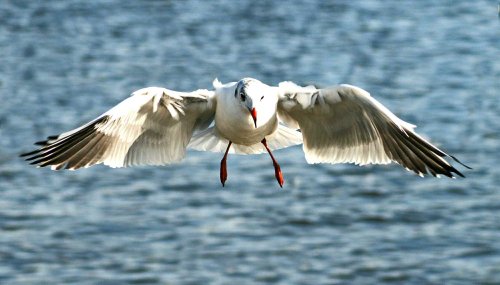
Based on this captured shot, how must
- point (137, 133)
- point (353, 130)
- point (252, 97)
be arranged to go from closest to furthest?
1. point (252, 97)
2. point (353, 130)
3. point (137, 133)

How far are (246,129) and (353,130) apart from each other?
117 cm

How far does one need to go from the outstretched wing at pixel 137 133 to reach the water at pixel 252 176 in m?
5.86

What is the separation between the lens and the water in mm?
17469

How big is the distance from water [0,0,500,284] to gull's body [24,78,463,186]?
19.1 feet

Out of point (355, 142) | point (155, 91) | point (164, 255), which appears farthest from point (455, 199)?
point (155, 91)

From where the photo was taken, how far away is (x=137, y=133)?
37.0ft

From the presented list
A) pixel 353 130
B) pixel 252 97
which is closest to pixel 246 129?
pixel 252 97

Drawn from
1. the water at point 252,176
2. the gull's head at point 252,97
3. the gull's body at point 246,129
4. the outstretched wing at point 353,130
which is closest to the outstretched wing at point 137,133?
the gull's body at point 246,129

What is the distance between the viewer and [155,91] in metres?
10.5

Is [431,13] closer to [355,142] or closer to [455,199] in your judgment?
[455,199]

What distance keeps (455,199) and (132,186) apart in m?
4.94

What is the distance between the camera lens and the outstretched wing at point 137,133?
10.7m

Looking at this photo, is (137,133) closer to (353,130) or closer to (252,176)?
(353,130)

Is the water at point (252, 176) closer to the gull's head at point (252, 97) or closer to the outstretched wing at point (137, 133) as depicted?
the outstretched wing at point (137, 133)
